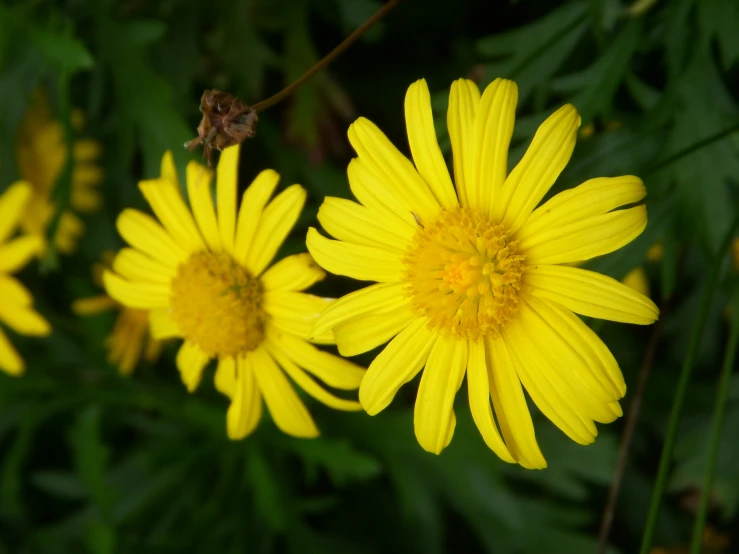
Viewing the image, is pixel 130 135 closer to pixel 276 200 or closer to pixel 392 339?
pixel 276 200

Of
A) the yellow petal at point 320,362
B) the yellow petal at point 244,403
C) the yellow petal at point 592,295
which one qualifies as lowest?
the yellow petal at point 244,403

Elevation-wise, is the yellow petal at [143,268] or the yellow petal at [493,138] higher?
the yellow petal at [493,138]

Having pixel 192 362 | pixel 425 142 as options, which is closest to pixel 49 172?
pixel 192 362

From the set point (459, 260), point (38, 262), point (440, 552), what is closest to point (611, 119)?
point (459, 260)

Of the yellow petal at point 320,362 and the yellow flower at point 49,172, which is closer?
the yellow petal at point 320,362

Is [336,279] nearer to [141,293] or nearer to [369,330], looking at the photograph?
[141,293]

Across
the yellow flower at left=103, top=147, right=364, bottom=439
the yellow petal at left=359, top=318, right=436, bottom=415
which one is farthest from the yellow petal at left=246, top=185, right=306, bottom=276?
the yellow petal at left=359, top=318, right=436, bottom=415

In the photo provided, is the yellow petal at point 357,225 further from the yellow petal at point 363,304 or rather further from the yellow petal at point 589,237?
the yellow petal at point 589,237

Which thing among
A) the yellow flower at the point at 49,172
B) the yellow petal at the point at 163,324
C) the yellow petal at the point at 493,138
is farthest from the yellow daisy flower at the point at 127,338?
the yellow petal at the point at 493,138
